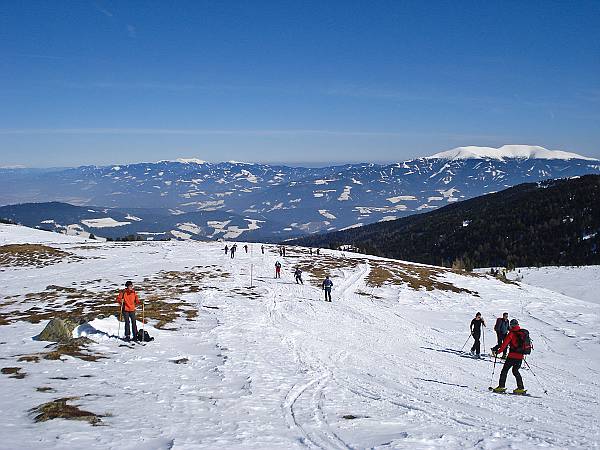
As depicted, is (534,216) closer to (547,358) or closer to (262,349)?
(547,358)

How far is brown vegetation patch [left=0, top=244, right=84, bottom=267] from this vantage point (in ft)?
170

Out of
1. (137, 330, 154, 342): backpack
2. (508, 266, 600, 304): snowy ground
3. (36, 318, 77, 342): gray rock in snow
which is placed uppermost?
(36, 318, 77, 342): gray rock in snow

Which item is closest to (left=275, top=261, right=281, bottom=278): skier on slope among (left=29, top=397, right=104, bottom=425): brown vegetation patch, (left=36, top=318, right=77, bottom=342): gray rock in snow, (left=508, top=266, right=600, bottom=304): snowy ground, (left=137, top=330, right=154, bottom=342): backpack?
(left=137, top=330, right=154, bottom=342): backpack

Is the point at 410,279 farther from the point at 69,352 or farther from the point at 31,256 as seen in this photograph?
the point at 31,256

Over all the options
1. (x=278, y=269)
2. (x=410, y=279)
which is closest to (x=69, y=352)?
(x=278, y=269)

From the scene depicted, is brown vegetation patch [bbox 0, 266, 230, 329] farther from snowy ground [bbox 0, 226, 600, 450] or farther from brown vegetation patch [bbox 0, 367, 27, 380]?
brown vegetation patch [bbox 0, 367, 27, 380]

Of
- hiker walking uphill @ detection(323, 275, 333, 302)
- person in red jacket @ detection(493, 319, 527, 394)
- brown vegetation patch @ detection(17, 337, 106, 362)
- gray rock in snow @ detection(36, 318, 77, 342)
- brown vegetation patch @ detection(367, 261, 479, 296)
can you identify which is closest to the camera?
person in red jacket @ detection(493, 319, 527, 394)

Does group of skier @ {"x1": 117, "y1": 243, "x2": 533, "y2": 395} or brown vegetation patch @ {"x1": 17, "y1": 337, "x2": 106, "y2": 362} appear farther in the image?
brown vegetation patch @ {"x1": 17, "y1": 337, "x2": 106, "y2": 362}

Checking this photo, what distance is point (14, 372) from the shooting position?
13.5 meters

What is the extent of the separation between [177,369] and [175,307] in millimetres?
12885

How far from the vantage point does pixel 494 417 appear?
11633 millimetres

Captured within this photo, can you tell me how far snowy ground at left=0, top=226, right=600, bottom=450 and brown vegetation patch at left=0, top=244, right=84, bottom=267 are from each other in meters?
18.8

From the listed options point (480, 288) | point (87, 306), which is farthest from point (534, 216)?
point (87, 306)

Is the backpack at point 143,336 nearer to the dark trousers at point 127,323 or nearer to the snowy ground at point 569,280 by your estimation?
the dark trousers at point 127,323
